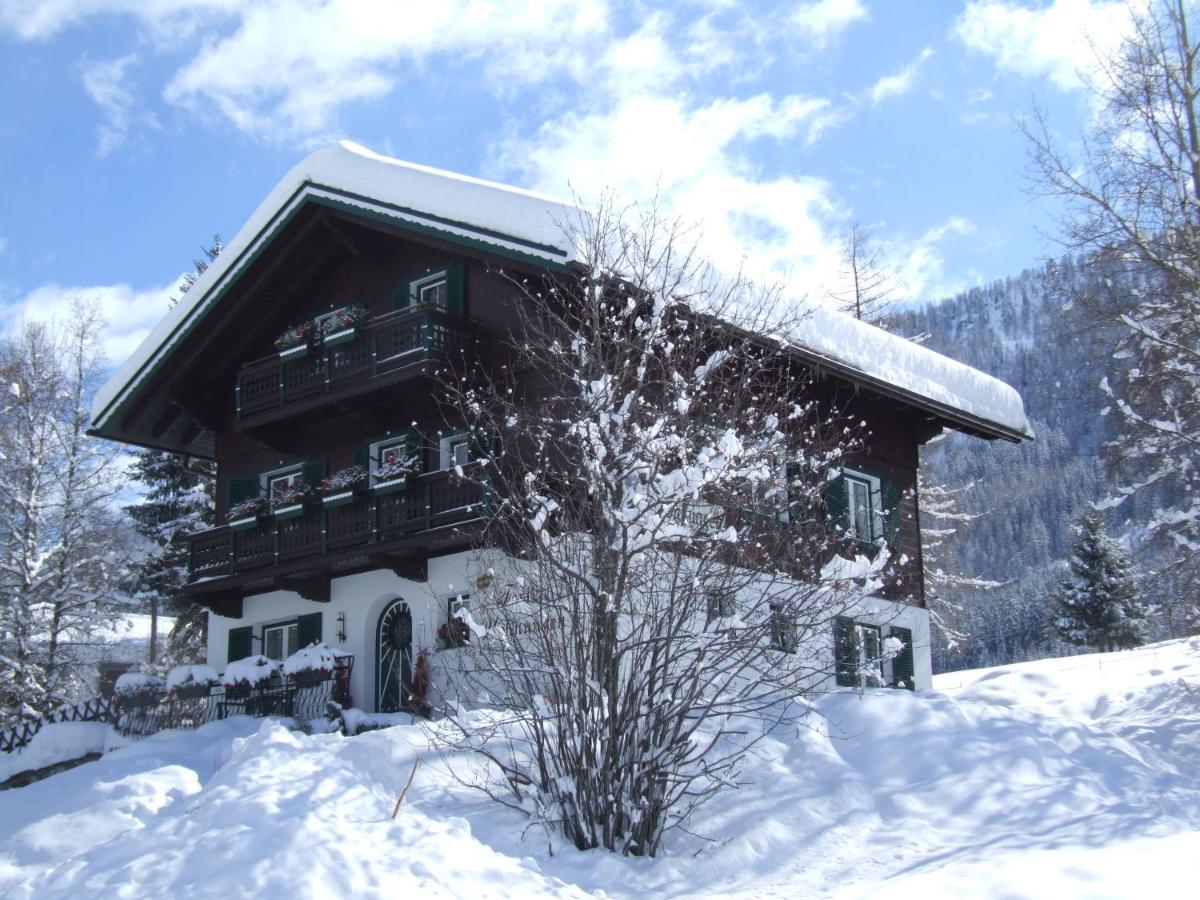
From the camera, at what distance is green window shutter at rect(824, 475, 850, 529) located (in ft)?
67.2

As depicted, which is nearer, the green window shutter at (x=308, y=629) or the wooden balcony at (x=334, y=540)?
the wooden balcony at (x=334, y=540)

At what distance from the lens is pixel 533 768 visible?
12.2 meters

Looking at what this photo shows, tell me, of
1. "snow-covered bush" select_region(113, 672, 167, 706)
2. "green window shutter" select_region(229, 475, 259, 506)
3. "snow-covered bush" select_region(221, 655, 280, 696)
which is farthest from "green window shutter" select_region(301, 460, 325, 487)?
"snow-covered bush" select_region(113, 672, 167, 706)

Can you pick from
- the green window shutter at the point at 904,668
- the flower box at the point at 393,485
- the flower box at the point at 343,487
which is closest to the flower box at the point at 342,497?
the flower box at the point at 343,487

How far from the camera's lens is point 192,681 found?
19.7 metres

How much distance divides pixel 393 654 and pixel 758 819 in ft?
31.8

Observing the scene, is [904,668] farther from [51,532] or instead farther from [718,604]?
[51,532]

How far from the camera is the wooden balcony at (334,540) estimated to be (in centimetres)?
1852

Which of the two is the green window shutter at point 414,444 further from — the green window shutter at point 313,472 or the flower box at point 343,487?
the green window shutter at point 313,472

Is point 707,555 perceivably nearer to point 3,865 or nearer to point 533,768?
point 533,768

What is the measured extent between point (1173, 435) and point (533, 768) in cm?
1042

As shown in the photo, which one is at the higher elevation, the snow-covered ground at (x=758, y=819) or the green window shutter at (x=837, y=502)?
the green window shutter at (x=837, y=502)

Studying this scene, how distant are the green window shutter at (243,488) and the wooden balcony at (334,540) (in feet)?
4.29

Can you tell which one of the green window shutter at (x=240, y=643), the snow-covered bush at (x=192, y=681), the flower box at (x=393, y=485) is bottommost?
the snow-covered bush at (x=192, y=681)
